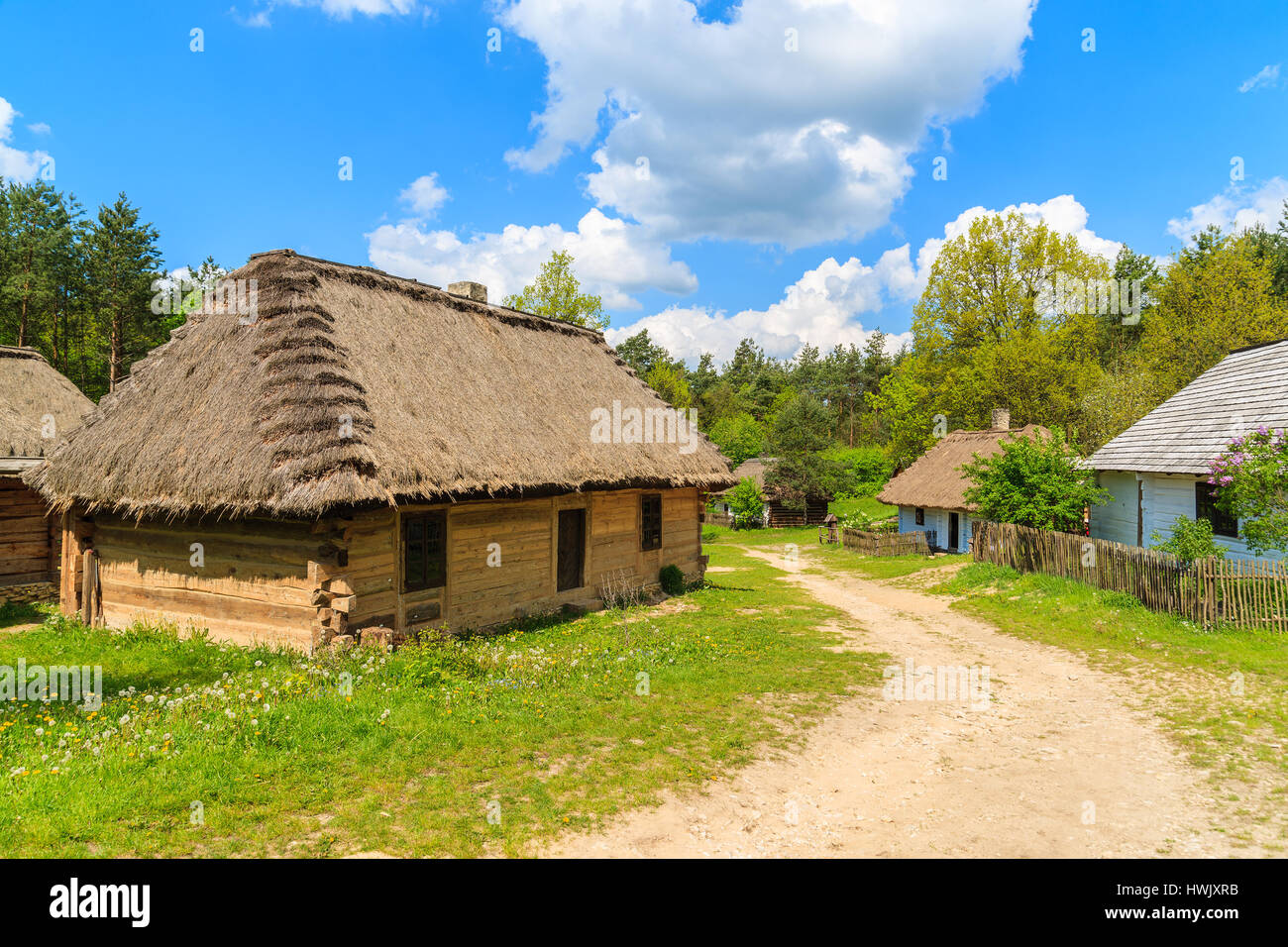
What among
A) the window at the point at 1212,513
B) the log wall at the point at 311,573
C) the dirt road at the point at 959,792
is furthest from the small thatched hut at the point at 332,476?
Answer: the window at the point at 1212,513

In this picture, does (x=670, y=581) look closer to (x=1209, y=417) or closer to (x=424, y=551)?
(x=424, y=551)

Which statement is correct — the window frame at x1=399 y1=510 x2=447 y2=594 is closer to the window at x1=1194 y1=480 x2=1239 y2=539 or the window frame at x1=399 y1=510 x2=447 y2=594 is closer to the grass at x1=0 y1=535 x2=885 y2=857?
the grass at x1=0 y1=535 x2=885 y2=857

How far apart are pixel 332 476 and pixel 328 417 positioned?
1102 mm

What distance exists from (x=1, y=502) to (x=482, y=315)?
35.1 ft

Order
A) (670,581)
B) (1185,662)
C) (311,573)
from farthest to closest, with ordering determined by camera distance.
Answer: (670,581) < (1185,662) < (311,573)

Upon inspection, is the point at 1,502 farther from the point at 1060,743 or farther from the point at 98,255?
the point at 98,255

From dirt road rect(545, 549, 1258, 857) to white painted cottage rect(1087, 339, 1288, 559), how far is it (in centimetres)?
979

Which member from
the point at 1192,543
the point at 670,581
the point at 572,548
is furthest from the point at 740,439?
the point at 1192,543

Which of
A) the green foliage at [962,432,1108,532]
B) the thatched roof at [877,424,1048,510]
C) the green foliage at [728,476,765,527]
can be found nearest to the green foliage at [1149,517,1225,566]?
the green foliage at [962,432,1108,532]

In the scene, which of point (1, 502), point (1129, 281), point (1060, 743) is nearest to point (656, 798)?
point (1060, 743)

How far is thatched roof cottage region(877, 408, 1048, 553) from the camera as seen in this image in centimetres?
2917

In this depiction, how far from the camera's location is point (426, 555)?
11.3 m

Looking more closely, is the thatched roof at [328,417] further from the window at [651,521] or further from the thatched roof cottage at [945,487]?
the thatched roof cottage at [945,487]

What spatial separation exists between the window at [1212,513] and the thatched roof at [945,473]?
35.0 feet
